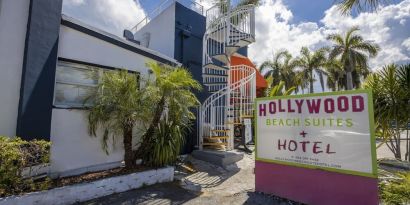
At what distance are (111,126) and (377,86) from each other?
7.86 m

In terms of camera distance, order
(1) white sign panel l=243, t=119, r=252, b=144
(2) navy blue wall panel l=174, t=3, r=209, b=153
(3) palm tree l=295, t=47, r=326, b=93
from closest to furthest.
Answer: (1) white sign panel l=243, t=119, r=252, b=144, (2) navy blue wall panel l=174, t=3, r=209, b=153, (3) palm tree l=295, t=47, r=326, b=93

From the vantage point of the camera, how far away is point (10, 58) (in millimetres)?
4945

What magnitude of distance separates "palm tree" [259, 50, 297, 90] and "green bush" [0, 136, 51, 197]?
2472 cm

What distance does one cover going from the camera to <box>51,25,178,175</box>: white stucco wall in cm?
560

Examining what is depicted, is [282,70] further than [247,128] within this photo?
Yes

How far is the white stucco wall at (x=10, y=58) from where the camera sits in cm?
484

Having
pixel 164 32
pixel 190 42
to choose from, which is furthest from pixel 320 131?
pixel 164 32

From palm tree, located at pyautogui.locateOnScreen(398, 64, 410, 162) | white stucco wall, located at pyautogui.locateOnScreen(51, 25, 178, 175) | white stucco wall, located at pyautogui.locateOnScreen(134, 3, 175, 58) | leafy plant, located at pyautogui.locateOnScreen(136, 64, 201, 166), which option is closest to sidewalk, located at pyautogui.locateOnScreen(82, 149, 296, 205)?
leafy plant, located at pyautogui.locateOnScreen(136, 64, 201, 166)

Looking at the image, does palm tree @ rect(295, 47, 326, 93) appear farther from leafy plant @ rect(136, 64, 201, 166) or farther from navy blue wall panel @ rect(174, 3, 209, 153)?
leafy plant @ rect(136, 64, 201, 166)

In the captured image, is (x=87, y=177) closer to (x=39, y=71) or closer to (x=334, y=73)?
(x=39, y=71)

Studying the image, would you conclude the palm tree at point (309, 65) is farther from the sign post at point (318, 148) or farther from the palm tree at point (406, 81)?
the sign post at point (318, 148)

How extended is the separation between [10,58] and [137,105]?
2700 millimetres

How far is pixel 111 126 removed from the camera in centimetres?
603

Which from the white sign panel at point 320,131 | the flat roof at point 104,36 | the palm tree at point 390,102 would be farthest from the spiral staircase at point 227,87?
the palm tree at point 390,102
